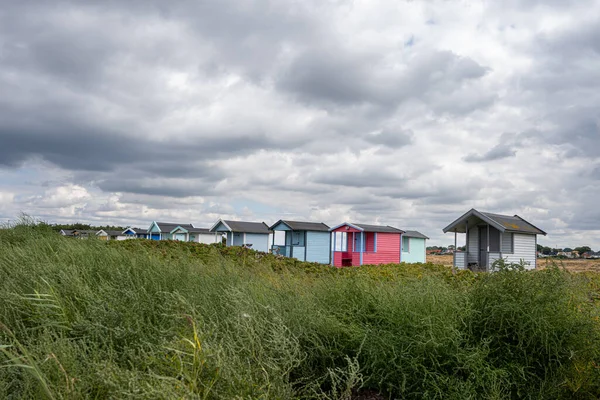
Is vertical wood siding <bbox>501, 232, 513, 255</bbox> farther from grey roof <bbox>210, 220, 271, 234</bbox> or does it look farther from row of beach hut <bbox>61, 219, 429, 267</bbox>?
grey roof <bbox>210, 220, 271, 234</bbox>

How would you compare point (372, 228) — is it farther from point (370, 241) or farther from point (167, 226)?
point (167, 226)

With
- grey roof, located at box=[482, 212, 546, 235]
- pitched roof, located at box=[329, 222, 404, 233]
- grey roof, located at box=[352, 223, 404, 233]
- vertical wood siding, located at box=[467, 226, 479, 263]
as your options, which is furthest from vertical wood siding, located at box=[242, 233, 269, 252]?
grey roof, located at box=[482, 212, 546, 235]

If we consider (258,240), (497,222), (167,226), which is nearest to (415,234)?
(258,240)

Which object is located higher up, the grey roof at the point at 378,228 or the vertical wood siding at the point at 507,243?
the grey roof at the point at 378,228

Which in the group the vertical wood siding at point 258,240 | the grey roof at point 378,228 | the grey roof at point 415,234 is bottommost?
the vertical wood siding at point 258,240

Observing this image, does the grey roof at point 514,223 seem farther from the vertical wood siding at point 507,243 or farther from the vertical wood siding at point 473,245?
the vertical wood siding at point 473,245

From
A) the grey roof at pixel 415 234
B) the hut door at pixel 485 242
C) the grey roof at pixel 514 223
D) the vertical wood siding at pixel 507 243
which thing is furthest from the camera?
the grey roof at pixel 415 234

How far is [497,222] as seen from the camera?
18.0 m

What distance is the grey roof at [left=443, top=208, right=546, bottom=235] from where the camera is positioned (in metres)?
17.9

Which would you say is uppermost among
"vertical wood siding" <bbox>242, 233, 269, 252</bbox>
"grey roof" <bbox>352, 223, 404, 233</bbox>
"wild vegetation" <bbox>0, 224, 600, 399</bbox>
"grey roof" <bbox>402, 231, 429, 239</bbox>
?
"grey roof" <bbox>352, 223, 404, 233</bbox>

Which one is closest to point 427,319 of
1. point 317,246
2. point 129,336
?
point 129,336

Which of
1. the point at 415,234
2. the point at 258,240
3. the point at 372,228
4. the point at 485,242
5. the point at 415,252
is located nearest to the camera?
the point at 485,242

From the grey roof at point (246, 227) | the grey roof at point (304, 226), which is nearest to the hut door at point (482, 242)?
the grey roof at point (304, 226)

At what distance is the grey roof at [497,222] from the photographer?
1792cm
